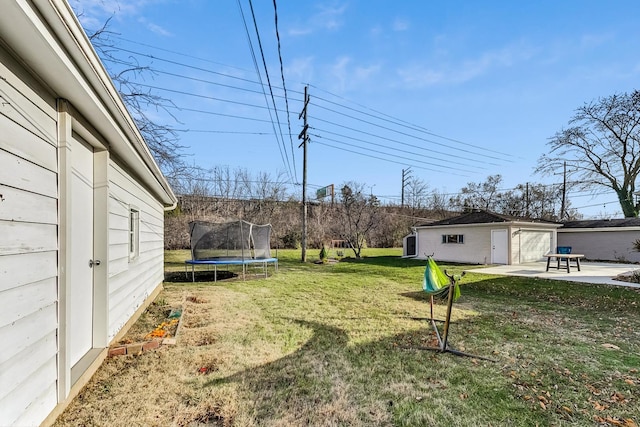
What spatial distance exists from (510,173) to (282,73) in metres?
28.3

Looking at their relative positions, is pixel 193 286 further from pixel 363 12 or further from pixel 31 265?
pixel 363 12

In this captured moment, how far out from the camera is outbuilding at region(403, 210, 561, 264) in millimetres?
14742

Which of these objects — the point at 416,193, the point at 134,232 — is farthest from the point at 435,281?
the point at 416,193

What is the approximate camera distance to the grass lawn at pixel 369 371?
236 centimetres

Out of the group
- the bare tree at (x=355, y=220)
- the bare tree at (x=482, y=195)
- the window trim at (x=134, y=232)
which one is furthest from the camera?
the bare tree at (x=482, y=195)

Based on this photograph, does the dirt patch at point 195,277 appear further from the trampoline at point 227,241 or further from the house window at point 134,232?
the house window at point 134,232

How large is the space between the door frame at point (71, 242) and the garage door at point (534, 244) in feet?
55.6

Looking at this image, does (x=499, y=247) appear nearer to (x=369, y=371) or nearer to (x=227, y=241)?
(x=227, y=241)

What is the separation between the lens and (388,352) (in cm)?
366

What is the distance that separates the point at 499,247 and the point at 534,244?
2.48 metres

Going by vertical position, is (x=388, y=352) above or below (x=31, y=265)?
below

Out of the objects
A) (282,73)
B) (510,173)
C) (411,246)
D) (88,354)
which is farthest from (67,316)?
(510,173)

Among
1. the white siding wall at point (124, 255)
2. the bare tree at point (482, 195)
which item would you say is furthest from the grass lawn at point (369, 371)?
the bare tree at point (482, 195)

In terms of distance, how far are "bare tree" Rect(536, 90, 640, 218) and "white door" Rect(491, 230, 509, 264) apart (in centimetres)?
1527
